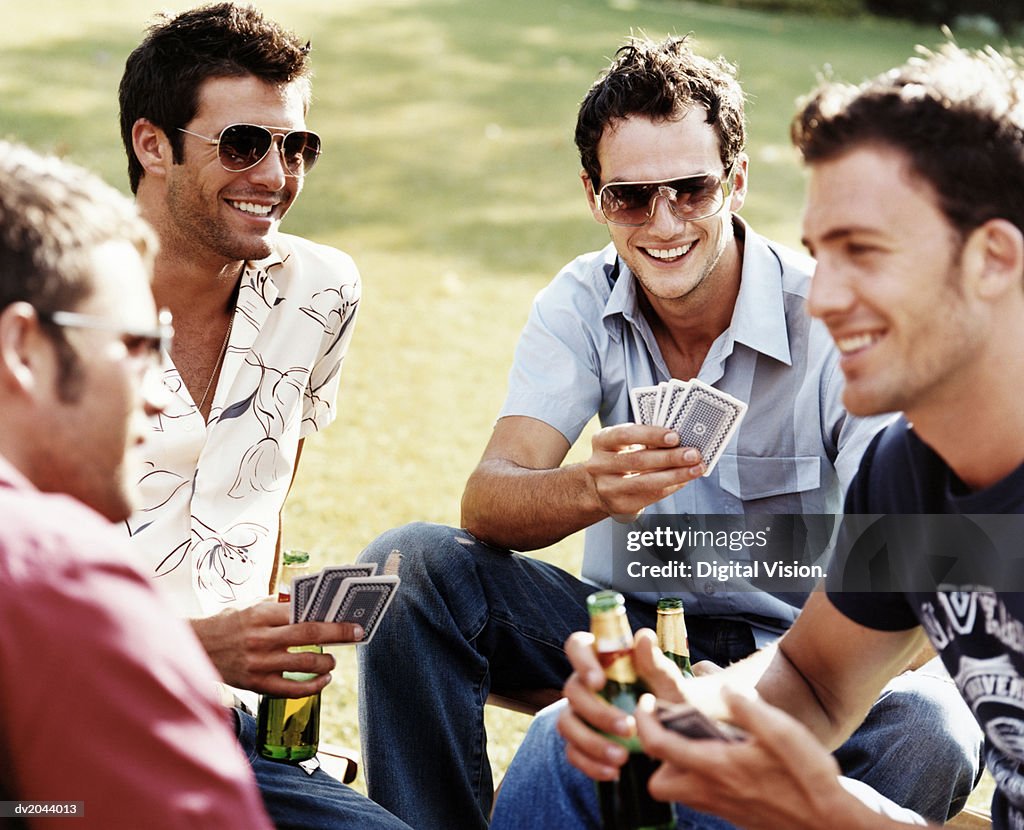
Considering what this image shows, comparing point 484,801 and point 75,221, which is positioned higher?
point 75,221

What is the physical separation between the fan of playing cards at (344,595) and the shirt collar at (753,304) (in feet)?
4.27

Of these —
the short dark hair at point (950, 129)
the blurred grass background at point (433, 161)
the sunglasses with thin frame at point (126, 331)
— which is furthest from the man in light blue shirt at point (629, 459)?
the sunglasses with thin frame at point (126, 331)

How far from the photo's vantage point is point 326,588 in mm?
3209

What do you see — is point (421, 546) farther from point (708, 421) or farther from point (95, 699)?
point (95, 699)

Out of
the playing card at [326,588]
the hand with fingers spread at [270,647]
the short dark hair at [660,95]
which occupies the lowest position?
the hand with fingers spread at [270,647]

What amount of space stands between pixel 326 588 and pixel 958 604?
1.50m

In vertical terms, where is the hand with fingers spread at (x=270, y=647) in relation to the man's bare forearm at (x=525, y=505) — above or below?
below

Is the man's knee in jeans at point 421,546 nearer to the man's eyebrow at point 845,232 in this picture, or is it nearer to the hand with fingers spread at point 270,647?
the hand with fingers spread at point 270,647

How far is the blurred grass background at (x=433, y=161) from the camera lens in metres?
7.69

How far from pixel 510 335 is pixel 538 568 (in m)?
5.94

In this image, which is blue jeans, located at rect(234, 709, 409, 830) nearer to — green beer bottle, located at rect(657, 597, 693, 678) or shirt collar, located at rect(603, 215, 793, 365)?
green beer bottle, located at rect(657, 597, 693, 678)

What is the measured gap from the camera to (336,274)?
4.29 meters

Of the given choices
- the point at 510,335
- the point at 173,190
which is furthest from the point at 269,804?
the point at 510,335

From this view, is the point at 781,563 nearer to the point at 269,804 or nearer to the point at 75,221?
the point at 269,804
